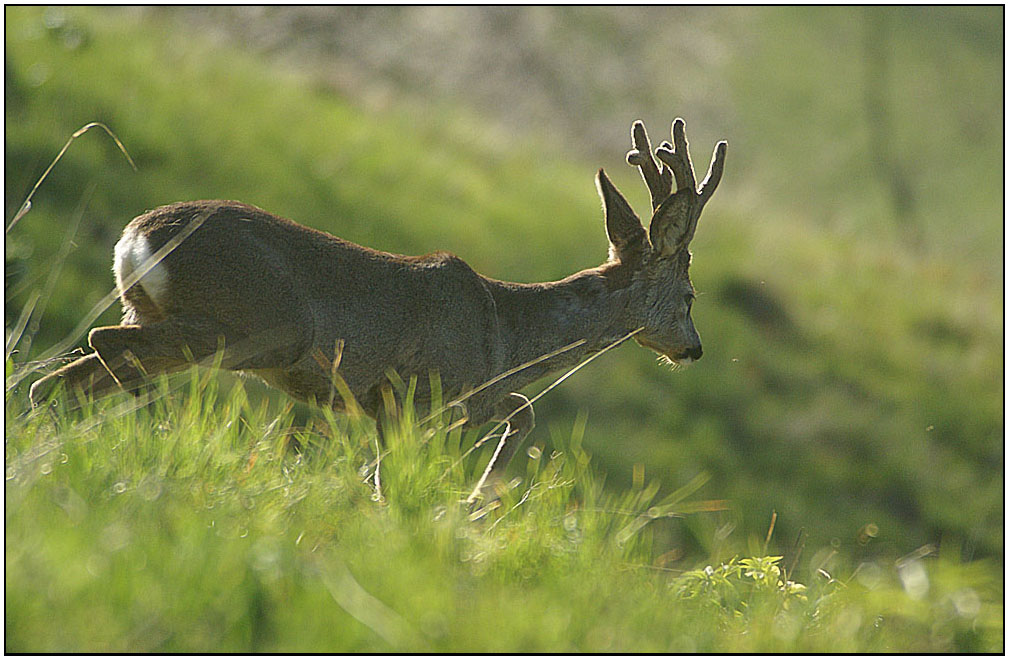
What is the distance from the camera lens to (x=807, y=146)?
33781mm

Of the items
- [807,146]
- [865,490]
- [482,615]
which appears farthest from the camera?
[807,146]

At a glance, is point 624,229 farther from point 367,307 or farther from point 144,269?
point 144,269

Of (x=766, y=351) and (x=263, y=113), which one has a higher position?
(x=263, y=113)

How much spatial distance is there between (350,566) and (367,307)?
1.92 m

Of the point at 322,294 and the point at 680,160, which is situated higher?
the point at 680,160

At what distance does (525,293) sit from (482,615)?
2796 millimetres

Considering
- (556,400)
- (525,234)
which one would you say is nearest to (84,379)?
(556,400)

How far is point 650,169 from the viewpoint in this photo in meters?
5.67

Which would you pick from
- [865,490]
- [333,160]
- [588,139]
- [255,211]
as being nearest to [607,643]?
[255,211]

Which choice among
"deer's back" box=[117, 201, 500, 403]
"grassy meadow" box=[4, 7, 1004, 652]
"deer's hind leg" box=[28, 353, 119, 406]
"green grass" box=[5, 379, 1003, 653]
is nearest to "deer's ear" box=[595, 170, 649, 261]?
"deer's back" box=[117, 201, 500, 403]

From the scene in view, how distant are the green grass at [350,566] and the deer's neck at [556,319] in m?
0.75

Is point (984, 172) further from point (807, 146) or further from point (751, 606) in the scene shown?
point (751, 606)

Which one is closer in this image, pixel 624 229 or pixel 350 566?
pixel 350 566

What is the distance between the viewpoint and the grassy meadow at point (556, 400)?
294cm
